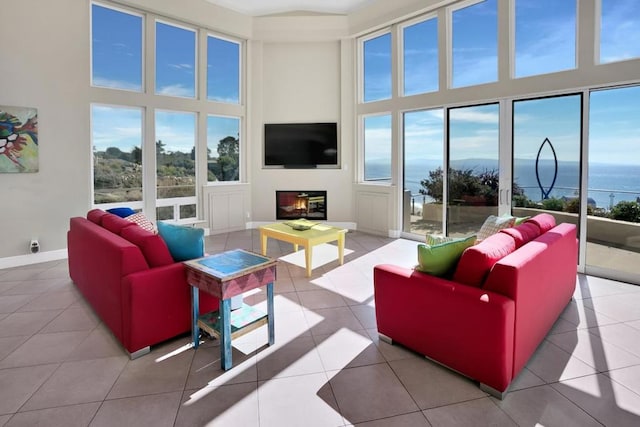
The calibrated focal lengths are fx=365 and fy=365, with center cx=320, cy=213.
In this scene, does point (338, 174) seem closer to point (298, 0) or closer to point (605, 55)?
point (298, 0)

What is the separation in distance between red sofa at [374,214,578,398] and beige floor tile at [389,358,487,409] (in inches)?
2.6

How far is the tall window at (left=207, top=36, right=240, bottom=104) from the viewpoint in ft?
22.3

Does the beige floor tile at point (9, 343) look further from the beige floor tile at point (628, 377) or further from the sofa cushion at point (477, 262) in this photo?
the beige floor tile at point (628, 377)

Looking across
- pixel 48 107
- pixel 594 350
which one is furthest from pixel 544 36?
pixel 48 107

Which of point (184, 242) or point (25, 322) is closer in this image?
point (184, 242)

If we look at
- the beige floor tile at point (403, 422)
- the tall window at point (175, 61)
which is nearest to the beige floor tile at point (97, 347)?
the beige floor tile at point (403, 422)

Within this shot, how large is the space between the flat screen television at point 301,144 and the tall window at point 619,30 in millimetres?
4238

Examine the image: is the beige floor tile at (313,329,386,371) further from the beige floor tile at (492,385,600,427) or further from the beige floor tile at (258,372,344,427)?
the beige floor tile at (492,385,600,427)

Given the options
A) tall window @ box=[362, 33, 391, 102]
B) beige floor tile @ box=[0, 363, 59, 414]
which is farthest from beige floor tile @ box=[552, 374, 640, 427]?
tall window @ box=[362, 33, 391, 102]

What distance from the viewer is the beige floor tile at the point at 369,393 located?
2.03 meters

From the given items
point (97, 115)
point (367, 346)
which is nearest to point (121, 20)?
point (97, 115)

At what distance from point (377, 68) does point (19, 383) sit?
6.63m

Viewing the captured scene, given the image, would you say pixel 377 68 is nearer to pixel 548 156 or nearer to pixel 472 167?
pixel 472 167

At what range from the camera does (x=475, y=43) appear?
5.41 metres
